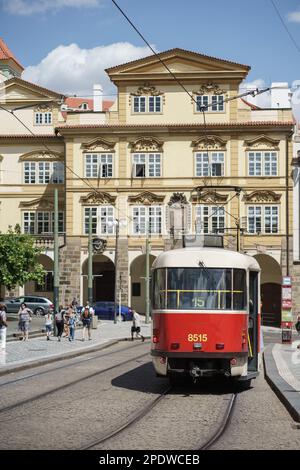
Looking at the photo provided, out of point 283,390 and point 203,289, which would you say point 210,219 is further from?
point 283,390

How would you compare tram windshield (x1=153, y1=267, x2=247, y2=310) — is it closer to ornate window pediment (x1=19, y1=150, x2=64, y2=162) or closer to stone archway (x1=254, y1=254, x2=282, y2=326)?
stone archway (x1=254, y1=254, x2=282, y2=326)

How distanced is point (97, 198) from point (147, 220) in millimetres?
3888

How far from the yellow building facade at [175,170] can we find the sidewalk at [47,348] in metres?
14.2

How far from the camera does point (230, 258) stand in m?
19.3

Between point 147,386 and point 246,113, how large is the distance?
1792 inches

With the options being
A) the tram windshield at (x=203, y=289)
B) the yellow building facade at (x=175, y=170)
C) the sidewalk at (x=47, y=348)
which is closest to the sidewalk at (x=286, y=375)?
the tram windshield at (x=203, y=289)

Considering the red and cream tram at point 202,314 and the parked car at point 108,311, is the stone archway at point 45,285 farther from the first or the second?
the red and cream tram at point 202,314

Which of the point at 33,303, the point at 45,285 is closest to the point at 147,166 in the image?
the point at 45,285

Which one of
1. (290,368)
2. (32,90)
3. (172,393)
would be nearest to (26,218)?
(32,90)

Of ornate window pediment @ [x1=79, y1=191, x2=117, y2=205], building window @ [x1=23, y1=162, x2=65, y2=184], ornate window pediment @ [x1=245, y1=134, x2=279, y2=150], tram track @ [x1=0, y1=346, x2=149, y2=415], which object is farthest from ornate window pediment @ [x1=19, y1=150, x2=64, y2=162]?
tram track @ [x1=0, y1=346, x2=149, y2=415]

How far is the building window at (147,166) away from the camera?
213 ft

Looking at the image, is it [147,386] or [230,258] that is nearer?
[230,258]
